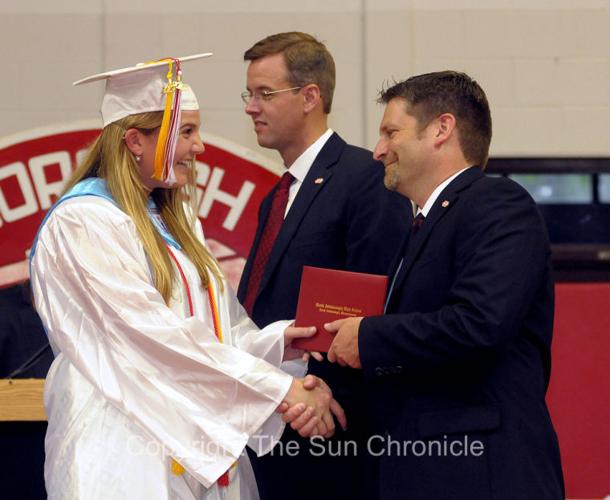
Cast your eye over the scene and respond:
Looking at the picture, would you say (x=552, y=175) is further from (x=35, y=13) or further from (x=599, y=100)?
(x=35, y=13)

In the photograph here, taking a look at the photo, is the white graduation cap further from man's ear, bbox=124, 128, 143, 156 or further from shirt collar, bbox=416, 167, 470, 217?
shirt collar, bbox=416, 167, 470, 217

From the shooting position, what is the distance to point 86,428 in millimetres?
2691

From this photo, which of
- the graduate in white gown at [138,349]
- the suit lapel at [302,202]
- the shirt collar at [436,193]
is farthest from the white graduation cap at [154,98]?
the shirt collar at [436,193]

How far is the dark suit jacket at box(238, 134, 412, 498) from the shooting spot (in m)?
3.19

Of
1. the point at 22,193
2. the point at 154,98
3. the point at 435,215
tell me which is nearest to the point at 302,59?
the point at 154,98

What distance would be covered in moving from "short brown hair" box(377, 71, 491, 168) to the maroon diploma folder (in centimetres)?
39

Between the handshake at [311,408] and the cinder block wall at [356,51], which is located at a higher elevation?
the cinder block wall at [356,51]

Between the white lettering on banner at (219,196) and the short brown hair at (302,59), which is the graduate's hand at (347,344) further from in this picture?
the white lettering on banner at (219,196)

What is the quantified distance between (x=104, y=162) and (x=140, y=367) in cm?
57

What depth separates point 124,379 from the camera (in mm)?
2729

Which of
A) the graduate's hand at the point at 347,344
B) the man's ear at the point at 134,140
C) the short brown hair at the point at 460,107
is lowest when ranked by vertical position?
the graduate's hand at the point at 347,344

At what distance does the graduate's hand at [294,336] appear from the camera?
2.91 meters

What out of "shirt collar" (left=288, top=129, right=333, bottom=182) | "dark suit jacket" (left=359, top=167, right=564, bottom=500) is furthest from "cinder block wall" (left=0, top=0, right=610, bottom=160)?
"dark suit jacket" (left=359, top=167, right=564, bottom=500)

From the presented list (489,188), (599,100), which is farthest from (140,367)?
(599,100)
